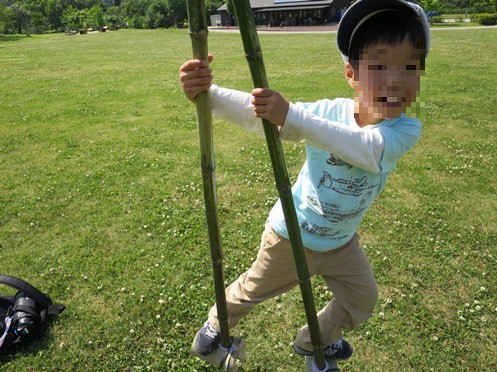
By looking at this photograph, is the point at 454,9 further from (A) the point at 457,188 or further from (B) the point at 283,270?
(B) the point at 283,270

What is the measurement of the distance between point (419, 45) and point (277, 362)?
9.29 ft

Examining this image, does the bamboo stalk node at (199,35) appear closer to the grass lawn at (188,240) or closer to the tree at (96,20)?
the grass lawn at (188,240)

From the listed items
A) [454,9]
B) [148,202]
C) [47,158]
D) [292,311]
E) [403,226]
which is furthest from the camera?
[454,9]

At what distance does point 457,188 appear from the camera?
6.20 meters

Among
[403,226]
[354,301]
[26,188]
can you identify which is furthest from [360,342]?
[26,188]

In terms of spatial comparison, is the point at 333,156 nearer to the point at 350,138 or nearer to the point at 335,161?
the point at 335,161

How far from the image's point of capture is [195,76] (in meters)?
1.84

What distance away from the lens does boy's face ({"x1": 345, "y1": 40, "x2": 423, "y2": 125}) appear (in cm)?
177

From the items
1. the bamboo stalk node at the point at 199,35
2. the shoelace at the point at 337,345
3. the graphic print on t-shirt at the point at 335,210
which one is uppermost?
the bamboo stalk node at the point at 199,35

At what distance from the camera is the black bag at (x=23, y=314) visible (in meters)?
3.45

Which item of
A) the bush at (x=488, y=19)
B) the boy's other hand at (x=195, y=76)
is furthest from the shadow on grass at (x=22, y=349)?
the bush at (x=488, y=19)

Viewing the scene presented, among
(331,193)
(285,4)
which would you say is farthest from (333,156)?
(285,4)

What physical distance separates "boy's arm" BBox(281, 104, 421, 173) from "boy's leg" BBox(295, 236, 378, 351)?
84 centimetres

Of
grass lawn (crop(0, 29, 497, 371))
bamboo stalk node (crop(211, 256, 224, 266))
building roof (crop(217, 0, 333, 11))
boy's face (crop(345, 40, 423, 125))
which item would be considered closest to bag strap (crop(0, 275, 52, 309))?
grass lawn (crop(0, 29, 497, 371))
